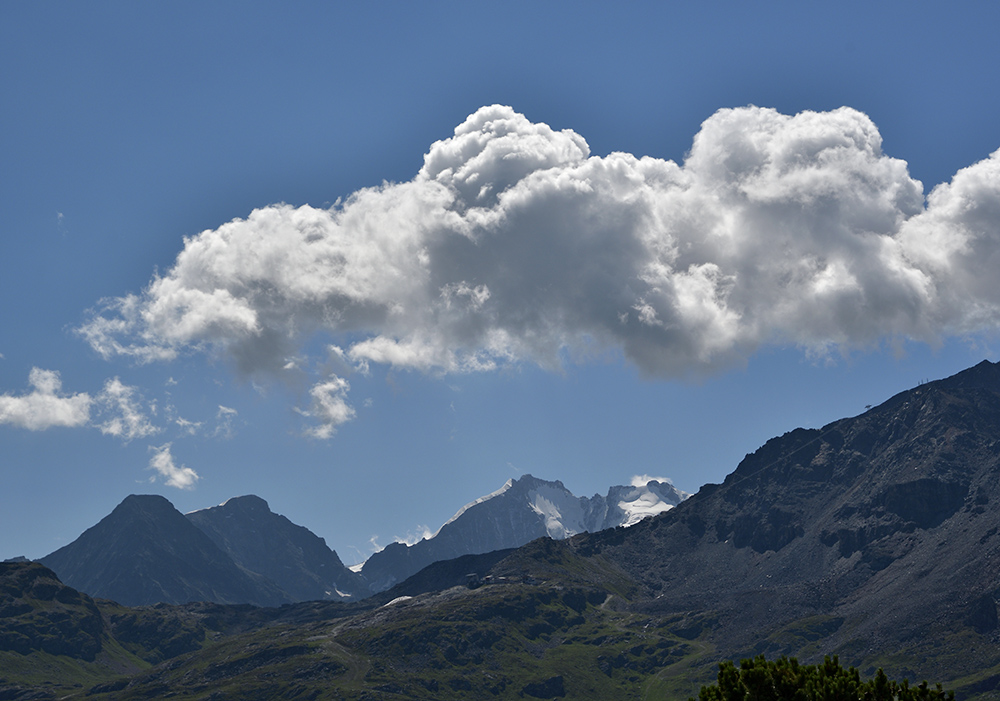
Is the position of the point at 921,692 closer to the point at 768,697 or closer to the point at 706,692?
the point at 768,697

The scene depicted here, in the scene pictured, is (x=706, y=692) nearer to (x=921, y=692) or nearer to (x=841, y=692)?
(x=841, y=692)

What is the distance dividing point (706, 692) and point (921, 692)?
14485mm

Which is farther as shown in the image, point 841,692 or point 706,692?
point 706,692

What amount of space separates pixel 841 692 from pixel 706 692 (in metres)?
9.43

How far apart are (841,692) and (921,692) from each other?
5548 millimetres

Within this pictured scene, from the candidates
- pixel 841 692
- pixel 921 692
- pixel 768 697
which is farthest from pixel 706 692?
pixel 921 692

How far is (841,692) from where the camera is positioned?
210 feet

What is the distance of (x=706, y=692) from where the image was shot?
6838 cm

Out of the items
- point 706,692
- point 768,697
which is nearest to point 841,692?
point 768,697

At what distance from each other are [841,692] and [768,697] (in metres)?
5.30

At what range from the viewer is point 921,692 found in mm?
64312

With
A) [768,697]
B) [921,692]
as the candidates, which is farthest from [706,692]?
[921,692]

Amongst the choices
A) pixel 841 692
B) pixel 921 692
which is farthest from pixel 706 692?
pixel 921 692

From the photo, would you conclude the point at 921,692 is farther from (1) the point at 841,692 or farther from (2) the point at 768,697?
(2) the point at 768,697
